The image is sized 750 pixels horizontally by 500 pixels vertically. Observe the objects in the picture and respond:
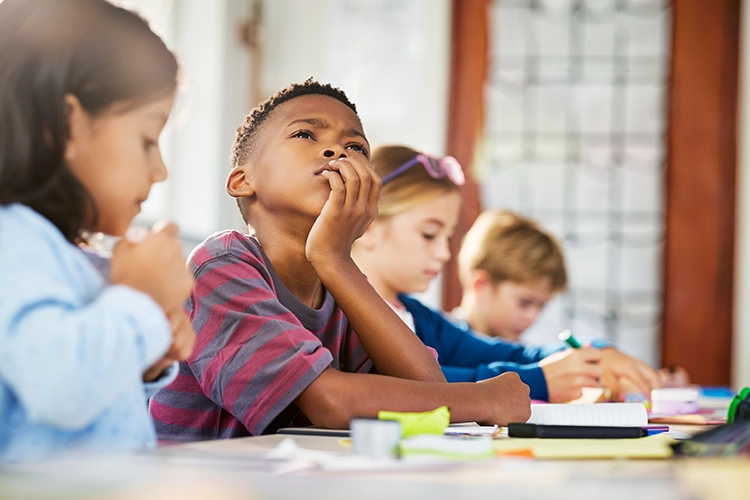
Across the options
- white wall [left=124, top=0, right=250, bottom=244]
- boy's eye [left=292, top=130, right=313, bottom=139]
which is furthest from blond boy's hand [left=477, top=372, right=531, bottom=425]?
white wall [left=124, top=0, right=250, bottom=244]

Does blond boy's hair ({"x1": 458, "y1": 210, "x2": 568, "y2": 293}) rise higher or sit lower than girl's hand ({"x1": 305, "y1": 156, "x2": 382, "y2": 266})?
lower

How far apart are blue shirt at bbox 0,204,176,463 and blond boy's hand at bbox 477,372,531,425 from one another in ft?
1.25

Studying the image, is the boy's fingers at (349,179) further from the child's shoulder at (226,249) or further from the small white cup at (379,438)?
the small white cup at (379,438)

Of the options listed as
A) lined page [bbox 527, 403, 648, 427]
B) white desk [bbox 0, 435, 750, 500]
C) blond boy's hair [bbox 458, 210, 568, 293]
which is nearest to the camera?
white desk [bbox 0, 435, 750, 500]

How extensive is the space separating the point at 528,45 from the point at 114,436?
112 inches

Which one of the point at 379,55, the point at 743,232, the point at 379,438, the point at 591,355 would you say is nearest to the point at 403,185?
the point at 591,355

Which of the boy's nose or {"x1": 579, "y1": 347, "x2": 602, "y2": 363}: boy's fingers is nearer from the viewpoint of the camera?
the boy's nose

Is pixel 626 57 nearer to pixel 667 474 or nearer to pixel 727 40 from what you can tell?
pixel 727 40

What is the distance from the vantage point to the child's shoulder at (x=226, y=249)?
0.94m

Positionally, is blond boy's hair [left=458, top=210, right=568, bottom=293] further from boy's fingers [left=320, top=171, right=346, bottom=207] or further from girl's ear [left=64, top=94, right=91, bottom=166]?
girl's ear [left=64, top=94, right=91, bottom=166]

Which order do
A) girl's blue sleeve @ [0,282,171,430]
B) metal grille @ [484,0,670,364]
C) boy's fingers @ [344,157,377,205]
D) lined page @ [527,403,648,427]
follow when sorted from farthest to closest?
metal grille @ [484,0,670,364] < boy's fingers @ [344,157,377,205] < lined page @ [527,403,648,427] < girl's blue sleeve @ [0,282,171,430]

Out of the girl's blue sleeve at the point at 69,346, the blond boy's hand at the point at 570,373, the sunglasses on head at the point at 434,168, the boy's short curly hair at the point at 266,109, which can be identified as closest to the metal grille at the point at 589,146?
the sunglasses on head at the point at 434,168

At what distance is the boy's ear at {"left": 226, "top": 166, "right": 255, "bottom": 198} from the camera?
1.06 meters

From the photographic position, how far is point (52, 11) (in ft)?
2.36
